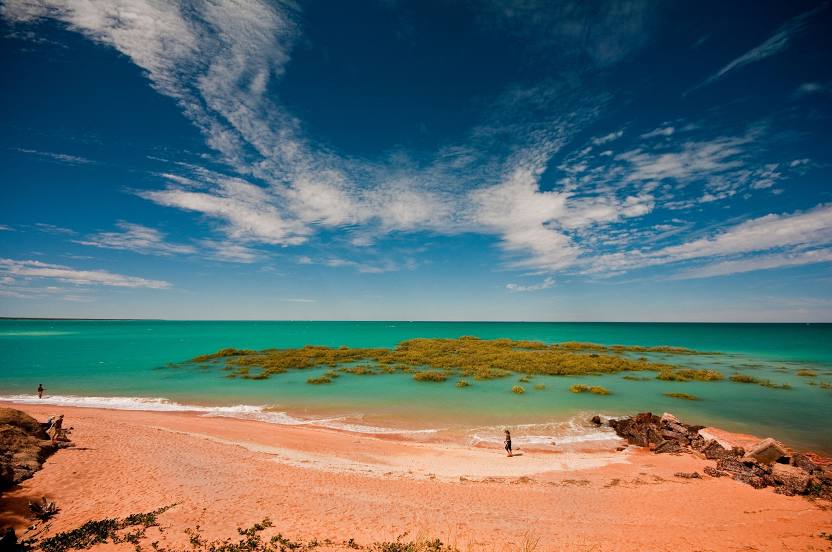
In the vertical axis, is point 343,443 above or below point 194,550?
below

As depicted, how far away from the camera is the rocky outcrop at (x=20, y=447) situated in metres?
15.1

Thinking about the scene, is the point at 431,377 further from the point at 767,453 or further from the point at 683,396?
the point at 767,453

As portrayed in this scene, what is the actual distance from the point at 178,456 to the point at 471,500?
16.8 meters

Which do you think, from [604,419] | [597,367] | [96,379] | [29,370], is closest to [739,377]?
[597,367]

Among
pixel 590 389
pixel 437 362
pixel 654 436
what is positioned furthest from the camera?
pixel 437 362

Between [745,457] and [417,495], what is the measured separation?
1915 cm

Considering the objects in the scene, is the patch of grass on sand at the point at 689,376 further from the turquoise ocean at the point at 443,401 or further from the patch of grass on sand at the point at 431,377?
the patch of grass on sand at the point at 431,377

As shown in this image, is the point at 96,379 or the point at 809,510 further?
the point at 96,379

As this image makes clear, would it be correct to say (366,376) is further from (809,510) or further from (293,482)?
(809,510)

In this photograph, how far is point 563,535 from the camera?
1269 cm

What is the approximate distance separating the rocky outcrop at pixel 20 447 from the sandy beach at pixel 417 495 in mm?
590

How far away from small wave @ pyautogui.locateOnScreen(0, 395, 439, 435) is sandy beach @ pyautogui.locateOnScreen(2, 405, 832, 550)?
14.9ft

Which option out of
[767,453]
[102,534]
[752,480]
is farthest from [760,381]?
[102,534]

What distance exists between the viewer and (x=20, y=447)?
1753 cm
